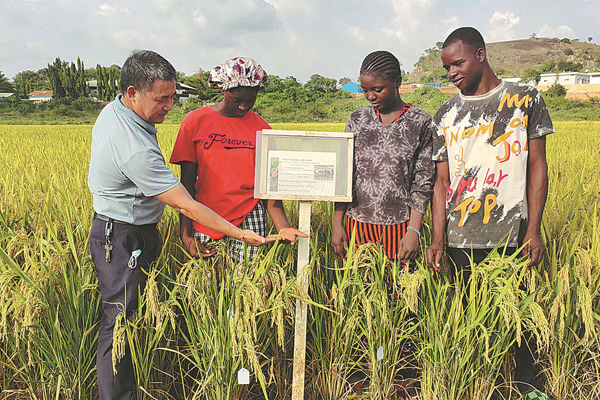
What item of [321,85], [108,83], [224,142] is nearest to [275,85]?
[321,85]

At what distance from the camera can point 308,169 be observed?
1.87 m

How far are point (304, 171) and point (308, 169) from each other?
0.07 ft

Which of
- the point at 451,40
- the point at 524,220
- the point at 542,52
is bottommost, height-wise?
the point at 524,220

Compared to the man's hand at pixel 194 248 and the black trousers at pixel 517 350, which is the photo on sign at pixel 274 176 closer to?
the man's hand at pixel 194 248

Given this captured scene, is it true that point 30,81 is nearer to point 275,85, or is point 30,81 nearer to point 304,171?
point 275,85

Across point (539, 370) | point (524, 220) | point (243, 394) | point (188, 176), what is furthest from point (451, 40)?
point (243, 394)

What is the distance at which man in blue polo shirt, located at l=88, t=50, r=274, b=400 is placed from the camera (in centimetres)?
164

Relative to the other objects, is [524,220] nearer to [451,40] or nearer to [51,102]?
[451,40]

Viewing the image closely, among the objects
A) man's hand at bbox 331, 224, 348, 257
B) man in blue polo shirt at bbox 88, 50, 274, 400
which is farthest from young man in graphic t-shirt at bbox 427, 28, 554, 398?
man in blue polo shirt at bbox 88, 50, 274, 400

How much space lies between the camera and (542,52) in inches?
4998

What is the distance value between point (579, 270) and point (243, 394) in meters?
1.68

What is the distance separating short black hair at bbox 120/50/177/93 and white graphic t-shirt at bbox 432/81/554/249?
1.27 m

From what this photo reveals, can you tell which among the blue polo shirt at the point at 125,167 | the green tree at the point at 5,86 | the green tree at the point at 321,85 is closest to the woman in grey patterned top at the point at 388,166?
the blue polo shirt at the point at 125,167

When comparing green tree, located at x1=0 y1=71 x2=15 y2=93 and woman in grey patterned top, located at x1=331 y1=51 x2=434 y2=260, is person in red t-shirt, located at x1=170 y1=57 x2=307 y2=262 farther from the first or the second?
green tree, located at x1=0 y1=71 x2=15 y2=93
